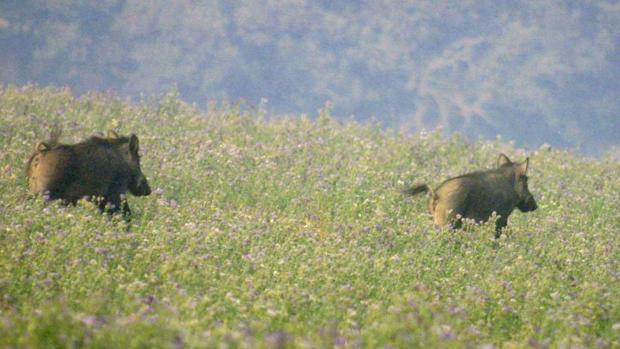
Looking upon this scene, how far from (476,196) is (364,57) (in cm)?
2478

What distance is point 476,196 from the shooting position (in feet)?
36.5

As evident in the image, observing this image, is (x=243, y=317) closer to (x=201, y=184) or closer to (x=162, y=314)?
(x=162, y=314)

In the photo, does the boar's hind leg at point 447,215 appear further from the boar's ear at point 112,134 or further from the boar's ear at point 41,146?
the boar's ear at point 41,146

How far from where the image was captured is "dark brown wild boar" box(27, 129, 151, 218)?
9922mm

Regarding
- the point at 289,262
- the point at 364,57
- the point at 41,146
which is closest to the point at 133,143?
the point at 41,146

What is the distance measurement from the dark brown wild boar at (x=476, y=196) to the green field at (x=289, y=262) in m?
0.28

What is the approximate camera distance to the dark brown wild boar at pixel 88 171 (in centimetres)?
992

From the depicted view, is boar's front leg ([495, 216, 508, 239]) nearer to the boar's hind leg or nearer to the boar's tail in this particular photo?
the boar's hind leg

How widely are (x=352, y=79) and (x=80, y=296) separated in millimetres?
28259

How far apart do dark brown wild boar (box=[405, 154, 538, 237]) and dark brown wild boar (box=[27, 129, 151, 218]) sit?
3.16 meters

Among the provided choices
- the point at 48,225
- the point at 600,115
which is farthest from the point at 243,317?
the point at 600,115

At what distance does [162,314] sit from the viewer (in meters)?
5.76

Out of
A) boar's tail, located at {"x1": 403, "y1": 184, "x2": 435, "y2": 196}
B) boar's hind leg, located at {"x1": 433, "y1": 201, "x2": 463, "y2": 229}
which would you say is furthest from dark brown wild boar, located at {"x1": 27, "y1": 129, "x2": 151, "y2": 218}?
boar's hind leg, located at {"x1": 433, "y1": 201, "x2": 463, "y2": 229}

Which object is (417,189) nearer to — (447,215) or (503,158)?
(447,215)
